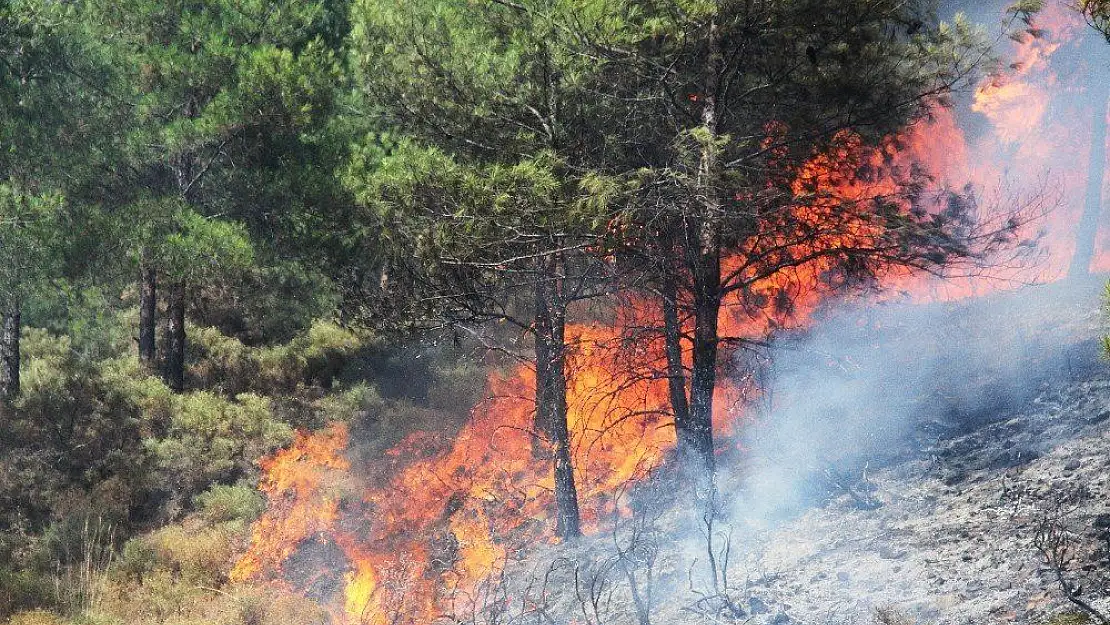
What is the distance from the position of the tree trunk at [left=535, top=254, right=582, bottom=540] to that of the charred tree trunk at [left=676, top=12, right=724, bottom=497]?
73.6 inches

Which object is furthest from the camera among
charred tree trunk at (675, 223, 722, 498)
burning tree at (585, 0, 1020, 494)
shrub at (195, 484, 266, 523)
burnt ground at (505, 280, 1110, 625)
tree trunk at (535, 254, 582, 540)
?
shrub at (195, 484, 266, 523)

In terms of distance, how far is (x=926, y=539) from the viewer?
1016 cm

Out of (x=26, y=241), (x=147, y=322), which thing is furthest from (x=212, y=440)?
(x=26, y=241)

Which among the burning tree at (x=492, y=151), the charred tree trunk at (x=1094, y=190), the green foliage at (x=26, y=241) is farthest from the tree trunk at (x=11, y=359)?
the charred tree trunk at (x=1094, y=190)

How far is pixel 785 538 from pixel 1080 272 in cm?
1050


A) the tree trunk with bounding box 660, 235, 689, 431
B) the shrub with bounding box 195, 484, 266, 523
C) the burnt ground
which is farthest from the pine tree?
the burnt ground

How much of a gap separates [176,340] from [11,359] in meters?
3.00

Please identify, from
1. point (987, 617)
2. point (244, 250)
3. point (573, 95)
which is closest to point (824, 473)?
point (987, 617)

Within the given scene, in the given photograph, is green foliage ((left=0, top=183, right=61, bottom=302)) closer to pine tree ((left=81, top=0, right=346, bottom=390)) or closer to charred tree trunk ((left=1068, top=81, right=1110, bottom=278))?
pine tree ((left=81, top=0, right=346, bottom=390))

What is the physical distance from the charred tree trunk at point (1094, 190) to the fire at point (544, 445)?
0.78 m

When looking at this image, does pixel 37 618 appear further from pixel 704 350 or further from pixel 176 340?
pixel 704 350

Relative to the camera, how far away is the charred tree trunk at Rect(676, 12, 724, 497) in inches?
475

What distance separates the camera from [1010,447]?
455 inches

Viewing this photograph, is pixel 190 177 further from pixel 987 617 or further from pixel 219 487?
pixel 987 617
